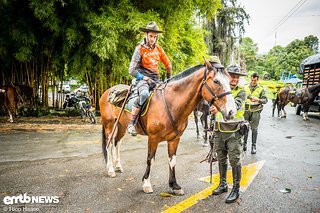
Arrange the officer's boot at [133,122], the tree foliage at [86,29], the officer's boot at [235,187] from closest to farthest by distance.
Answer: the officer's boot at [235,187], the officer's boot at [133,122], the tree foliage at [86,29]

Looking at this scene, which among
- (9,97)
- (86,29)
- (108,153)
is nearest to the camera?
(108,153)

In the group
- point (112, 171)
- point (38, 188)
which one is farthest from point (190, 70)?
point (38, 188)

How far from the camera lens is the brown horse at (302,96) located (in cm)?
1273

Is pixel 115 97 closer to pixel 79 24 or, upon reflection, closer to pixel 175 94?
pixel 175 94

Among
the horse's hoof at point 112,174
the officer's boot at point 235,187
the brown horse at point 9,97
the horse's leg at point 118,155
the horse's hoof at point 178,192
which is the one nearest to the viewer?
the officer's boot at point 235,187

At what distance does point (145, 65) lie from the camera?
380 centimetres

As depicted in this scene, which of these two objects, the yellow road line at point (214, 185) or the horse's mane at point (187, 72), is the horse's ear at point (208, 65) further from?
the yellow road line at point (214, 185)

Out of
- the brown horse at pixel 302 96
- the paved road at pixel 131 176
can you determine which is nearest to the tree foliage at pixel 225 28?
the brown horse at pixel 302 96

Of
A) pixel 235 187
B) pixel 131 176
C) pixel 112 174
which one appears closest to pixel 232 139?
pixel 235 187

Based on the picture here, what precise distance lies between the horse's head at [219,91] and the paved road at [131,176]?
55.2 inches

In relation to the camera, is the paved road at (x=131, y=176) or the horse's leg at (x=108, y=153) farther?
the horse's leg at (x=108, y=153)

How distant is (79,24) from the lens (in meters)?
8.73

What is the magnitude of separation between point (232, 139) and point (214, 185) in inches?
40.7

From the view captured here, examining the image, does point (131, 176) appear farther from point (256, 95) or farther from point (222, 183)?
point (256, 95)
